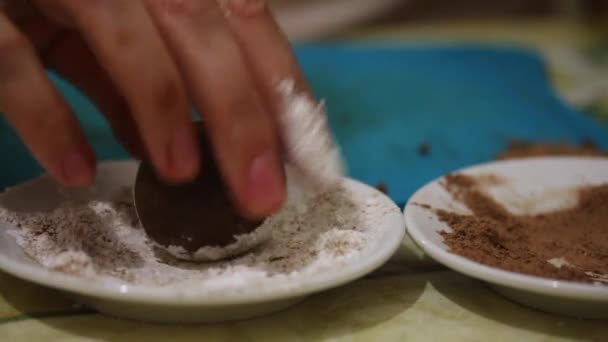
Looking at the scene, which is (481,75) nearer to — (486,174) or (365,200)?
(486,174)

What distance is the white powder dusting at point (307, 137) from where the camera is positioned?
1.91 feet

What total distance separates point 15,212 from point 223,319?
0.86ft

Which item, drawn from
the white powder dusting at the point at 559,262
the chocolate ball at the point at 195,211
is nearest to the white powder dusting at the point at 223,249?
the chocolate ball at the point at 195,211

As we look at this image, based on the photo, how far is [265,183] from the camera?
526mm

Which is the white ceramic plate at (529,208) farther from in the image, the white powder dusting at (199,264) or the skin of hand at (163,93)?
the skin of hand at (163,93)

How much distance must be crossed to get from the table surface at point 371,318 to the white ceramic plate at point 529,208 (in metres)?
0.02

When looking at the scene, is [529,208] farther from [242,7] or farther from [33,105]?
[33,105]

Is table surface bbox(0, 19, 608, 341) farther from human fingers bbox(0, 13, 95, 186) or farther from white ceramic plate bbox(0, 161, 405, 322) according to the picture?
human fingers bbox(0, 13, 95, 186)

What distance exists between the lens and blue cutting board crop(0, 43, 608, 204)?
1030mm

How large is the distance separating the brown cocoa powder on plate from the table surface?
0.13ft

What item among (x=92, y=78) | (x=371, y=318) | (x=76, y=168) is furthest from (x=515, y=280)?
(x=92, y=78)

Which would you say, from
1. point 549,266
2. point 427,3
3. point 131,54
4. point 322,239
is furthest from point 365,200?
point 427,3

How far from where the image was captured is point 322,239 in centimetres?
62

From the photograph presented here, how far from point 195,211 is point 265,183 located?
99mm
